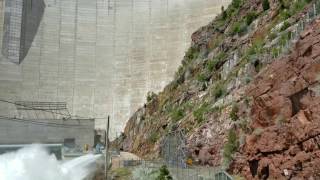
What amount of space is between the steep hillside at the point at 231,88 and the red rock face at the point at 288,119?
0.12 feet

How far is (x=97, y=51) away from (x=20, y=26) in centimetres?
624

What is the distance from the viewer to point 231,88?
23.0m

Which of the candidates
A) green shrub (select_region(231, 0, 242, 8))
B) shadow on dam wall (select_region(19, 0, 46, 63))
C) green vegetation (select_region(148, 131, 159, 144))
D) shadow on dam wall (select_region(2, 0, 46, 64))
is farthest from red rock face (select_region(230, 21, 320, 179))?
shadow on dam wall (select_region(19, 0, 46, 63))

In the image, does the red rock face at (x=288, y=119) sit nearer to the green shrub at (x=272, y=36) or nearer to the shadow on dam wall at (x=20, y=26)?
the green shrub at (x=272, y=36)

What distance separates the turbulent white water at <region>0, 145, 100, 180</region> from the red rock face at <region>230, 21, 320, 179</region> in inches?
543

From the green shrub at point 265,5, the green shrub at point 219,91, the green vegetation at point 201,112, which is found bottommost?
the green vegetation at point 201,112

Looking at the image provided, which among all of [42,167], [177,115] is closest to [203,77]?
[177,115]

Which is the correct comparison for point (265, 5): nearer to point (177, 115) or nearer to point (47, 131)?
point (177, 115)

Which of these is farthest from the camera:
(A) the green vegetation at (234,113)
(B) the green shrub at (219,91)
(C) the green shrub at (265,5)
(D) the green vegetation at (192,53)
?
(D) the green vegetation at (192,53)

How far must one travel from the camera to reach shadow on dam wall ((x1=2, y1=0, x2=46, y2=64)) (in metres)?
42.6

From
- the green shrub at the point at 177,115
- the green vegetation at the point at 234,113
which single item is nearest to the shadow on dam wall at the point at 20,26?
the green shrub at the point at 177,115

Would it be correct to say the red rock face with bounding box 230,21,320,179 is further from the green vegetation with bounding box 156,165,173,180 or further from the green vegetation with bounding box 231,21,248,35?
the green vegetation with bounding box 231,21,248,35

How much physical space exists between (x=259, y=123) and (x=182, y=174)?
189 inches

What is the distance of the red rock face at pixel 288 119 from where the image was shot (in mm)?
13016
